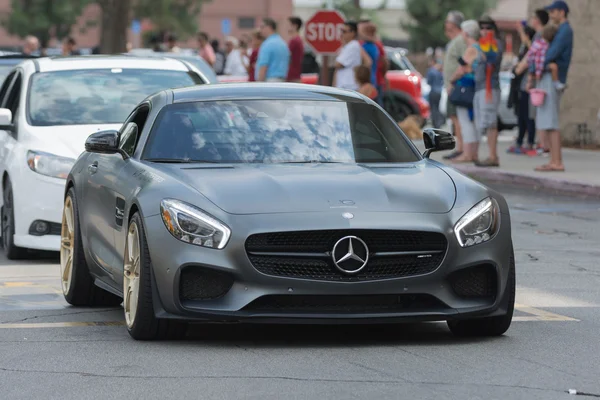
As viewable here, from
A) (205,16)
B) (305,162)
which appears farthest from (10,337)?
(205,16)

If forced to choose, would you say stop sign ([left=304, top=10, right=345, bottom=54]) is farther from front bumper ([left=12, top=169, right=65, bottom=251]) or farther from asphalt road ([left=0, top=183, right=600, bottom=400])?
asphalt road ([left=0, top=183, right=600, bottom=400])

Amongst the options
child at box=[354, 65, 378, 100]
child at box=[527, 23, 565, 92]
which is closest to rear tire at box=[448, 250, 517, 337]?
child at box=[527, 23, 565, 92]

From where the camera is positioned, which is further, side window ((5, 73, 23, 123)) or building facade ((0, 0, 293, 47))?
building facade ((0, 0, 293, 47))

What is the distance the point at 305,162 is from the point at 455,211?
1046mm

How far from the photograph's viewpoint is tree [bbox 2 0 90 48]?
73.5m

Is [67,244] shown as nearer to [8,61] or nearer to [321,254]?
[321,254]

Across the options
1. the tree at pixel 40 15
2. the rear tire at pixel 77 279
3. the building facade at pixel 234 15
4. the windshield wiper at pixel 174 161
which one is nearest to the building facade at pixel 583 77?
the rear tire at pixel 77 279

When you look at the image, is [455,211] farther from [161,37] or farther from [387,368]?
[161,37]

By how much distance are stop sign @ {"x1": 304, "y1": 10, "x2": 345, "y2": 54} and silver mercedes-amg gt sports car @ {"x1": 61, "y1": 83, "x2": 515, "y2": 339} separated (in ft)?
48.5

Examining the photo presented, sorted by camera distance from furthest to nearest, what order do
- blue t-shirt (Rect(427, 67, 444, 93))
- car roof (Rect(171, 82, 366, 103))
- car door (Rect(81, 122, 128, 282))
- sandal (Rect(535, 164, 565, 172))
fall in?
blue t-shirt (Rect(427, 67, 444, 93))
sandal (Rect(535, 164, 565, 172))
car roof (Rect(171, 82, 366, 103))
car door (Rect(81, 122, 128, 282))

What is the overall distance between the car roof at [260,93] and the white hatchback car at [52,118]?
2.89 metres

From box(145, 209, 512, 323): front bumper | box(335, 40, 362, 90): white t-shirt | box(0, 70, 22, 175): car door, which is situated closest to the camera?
box(145, 209, 512, 323): front bumper

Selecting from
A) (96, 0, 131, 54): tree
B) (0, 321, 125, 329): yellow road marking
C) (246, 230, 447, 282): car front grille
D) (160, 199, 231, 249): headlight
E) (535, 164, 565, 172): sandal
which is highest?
(160, 199, 231, 249): headlight

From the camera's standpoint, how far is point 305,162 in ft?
26.7
